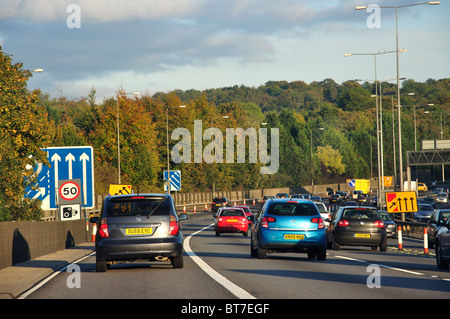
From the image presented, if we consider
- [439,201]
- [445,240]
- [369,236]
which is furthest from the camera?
[439,201]

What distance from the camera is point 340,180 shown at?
504ft

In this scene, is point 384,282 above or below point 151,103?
below

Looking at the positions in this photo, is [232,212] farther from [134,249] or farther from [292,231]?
[134,249]

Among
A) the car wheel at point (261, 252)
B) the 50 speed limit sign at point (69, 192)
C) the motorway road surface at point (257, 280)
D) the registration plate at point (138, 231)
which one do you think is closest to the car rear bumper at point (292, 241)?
the car wheel at point (261, 252)

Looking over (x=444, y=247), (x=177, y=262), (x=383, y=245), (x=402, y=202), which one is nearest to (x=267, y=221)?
(x=177, y=262)

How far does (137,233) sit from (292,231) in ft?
18.3

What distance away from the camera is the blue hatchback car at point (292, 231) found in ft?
70.9

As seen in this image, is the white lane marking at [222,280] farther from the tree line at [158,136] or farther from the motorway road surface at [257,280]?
the tree line at [158,136]

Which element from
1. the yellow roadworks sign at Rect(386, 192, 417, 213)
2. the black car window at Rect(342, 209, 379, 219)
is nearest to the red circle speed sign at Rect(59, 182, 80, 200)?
the black car window at Rect(342, 209, 379, 219)

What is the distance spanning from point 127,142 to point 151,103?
30960 millimetres
